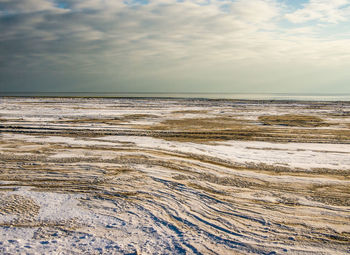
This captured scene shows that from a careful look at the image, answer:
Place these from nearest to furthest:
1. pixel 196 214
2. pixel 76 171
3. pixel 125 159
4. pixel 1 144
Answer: pixel 196 214
pixel 76 171
pixel 125 159
pixel 1 144

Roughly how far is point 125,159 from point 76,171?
1.83 meters

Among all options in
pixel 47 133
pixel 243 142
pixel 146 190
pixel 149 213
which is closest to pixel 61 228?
pixel 149 213

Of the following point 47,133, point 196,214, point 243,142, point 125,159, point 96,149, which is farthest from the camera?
point 47,133

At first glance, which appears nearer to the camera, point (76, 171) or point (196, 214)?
point (196, 214)

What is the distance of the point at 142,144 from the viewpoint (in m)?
11.8

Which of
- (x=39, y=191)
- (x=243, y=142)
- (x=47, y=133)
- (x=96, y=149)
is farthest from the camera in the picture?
(x=47, y=133)

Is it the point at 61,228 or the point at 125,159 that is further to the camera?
the point at 125,159

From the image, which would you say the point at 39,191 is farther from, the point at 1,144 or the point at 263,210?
the point at 1,144

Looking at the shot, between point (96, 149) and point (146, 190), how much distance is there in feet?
15.8

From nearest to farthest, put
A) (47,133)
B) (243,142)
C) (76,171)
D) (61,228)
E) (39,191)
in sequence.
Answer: (61,228) < (39,191) < (76,171) < (243,142) < (47,133)

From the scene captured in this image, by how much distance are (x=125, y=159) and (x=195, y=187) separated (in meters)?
3.35

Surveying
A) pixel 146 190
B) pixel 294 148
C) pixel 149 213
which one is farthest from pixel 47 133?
pixel 294 148

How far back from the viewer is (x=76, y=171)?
7.95m

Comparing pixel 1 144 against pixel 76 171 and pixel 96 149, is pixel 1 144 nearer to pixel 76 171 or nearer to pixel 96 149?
pixel 96 149
